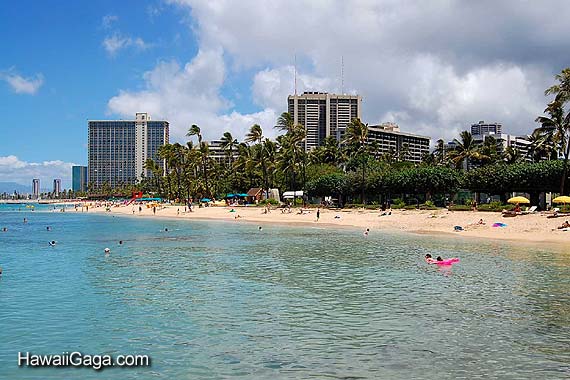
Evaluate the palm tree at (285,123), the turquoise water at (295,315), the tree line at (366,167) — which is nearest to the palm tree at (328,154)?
the tree line at (366,167)

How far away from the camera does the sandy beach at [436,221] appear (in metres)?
42.8

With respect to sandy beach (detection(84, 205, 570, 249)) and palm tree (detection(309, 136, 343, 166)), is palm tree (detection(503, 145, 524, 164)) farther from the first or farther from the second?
sandy beach (detection(84, 205, 570, 249))

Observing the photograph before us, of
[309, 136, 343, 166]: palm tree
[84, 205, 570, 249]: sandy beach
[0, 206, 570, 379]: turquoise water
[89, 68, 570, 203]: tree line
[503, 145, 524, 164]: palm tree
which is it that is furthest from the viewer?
[309, 136, 343, 166]: palm tree

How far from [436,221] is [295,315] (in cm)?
4054

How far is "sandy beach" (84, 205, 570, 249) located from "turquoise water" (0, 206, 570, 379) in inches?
462

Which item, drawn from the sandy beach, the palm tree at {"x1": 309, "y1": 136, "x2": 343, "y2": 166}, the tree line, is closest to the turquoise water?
the sandy beach

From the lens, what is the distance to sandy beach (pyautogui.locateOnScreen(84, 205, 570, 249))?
42.8 meters

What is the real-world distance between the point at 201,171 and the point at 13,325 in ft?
397

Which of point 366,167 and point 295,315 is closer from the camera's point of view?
point 295,315

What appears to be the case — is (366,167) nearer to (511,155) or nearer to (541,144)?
(511,155)

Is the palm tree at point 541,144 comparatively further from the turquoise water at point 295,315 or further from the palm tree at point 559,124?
the turquoise water at point 295,315

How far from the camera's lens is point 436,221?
54.2 metres

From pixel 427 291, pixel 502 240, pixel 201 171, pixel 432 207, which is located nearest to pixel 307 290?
pixel 427 291

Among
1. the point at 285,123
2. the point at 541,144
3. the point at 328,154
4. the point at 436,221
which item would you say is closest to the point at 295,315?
the point at 436,221
